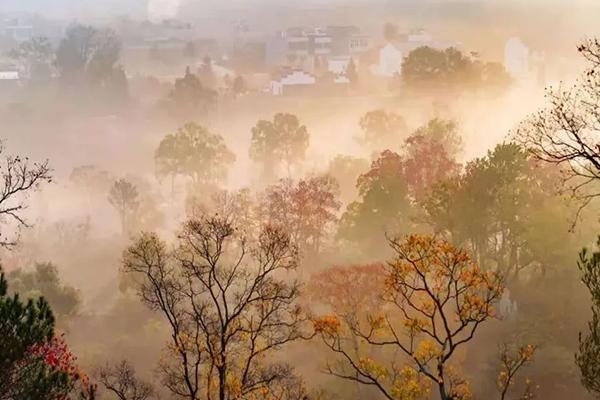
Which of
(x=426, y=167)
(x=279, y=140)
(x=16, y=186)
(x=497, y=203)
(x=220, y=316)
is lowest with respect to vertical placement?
(x=220, y=316)

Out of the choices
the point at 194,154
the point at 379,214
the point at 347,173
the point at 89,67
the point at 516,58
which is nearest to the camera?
the point at 379,214

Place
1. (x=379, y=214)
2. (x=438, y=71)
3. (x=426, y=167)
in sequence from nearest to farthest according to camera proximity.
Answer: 1. (x=379, y=214)
2. (x=426, y=167)
3. (x=438, y=71)

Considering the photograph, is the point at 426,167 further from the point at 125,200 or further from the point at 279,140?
the point at 125,200

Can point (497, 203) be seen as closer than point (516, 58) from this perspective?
Yes

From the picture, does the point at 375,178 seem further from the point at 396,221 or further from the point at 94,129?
the point at 94,129

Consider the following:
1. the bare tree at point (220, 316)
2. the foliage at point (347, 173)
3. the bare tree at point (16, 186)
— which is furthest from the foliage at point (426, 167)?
the bare tree at point (16, 186)

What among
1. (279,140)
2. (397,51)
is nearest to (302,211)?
(279,140)

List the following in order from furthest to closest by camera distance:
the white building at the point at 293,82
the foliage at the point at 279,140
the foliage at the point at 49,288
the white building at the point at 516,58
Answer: the white building at the point at 516,58 < the white building at the point at 293,82 < the foliage at the point at 279,140 < the foliage at the point at 49,288

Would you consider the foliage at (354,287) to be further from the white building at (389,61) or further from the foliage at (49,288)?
the white building at (389,61)

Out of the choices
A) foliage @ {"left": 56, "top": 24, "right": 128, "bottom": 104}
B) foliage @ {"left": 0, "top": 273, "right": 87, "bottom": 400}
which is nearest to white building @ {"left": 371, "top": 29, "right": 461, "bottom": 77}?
foliage @ {"left": 56, "top": 24, "right": 128, "bottom": 104}
